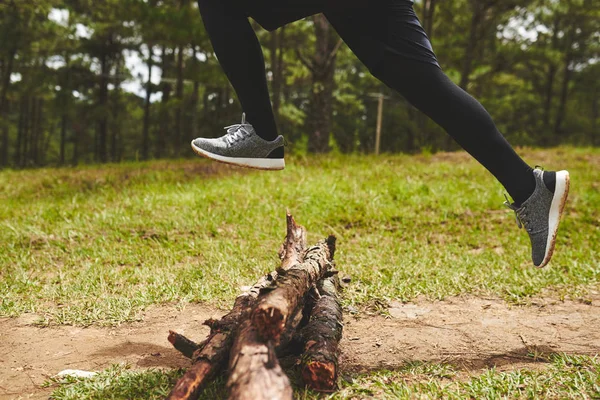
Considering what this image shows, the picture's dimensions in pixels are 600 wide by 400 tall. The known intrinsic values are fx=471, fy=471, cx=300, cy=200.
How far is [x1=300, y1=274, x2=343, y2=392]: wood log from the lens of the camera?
61.1 inches

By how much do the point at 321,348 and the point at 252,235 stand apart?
8.77 feet

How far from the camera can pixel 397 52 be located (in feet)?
5.86

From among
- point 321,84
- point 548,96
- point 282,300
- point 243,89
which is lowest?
point 282,300

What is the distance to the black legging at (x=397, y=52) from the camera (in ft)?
5.85

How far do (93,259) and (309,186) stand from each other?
2.70 meters

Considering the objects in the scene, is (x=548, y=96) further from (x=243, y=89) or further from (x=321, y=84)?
(x=243, y=89)

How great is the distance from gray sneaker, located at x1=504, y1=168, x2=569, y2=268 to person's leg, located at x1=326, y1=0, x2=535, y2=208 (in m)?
0.17

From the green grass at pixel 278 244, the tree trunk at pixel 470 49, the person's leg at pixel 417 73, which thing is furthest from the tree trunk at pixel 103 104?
the person's leg at pixel 417 73

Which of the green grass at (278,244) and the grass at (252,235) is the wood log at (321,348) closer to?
the green grass at (278,244)

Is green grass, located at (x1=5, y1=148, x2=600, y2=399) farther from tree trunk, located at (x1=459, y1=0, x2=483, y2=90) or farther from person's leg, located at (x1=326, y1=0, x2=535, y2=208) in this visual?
tree trunk, located at (x1=459, y1=0, x2=483, y2=90)

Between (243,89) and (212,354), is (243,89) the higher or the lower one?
the higher one

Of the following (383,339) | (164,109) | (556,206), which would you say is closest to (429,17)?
(164,109)

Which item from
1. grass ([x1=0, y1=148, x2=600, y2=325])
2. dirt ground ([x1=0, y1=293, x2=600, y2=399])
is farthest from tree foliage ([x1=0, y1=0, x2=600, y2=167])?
dirt ground ([x1=0, y1=293, x2=600, y2=399])

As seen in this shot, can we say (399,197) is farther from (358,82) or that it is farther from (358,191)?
(358,82)
